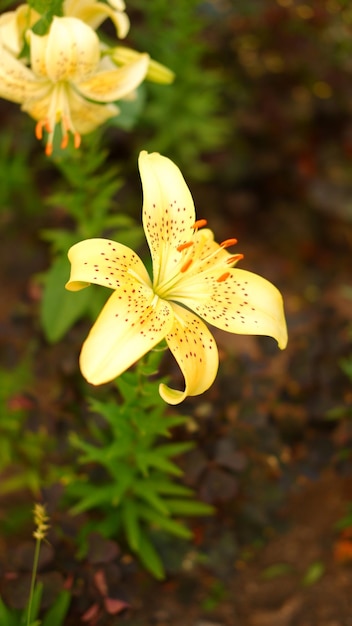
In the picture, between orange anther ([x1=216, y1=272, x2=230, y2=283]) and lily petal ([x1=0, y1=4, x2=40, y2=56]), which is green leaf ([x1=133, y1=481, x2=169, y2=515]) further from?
lily petal ([x1=0, y1=4, x2=40, y2=56])

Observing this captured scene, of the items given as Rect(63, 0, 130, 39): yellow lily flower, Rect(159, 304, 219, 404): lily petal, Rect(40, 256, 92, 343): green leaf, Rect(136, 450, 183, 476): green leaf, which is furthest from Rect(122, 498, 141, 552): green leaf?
Rect(63, 0, 130, 39): yellow lily flower

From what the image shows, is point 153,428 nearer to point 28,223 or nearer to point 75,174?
point 75,174

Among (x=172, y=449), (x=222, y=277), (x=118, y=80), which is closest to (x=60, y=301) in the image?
(x=172, y=449)

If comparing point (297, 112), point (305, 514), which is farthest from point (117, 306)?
point (297, 112)

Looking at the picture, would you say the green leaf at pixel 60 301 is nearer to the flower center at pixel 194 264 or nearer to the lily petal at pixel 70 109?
the lily petal at pixel 70 109

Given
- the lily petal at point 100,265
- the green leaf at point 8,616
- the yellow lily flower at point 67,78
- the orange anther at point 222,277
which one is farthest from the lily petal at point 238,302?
the green leaf at point 8,616

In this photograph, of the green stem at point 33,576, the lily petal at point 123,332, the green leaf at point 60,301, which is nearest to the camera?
the lily petal at point 123,332
